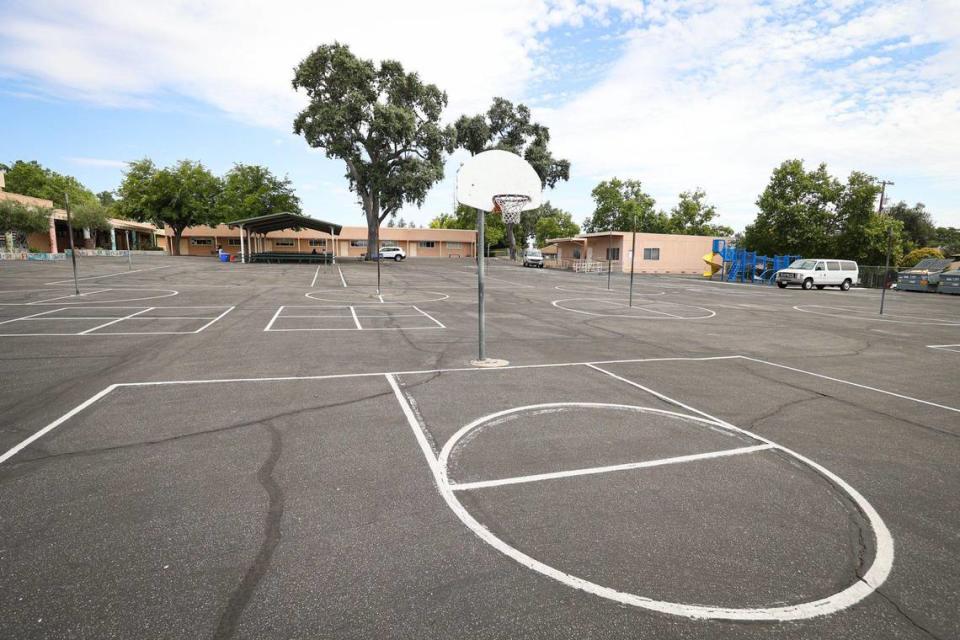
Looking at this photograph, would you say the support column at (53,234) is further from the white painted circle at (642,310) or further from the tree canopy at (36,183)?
the white painted circle at (642,310)

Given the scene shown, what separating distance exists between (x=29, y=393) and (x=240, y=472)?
4849 millimetres

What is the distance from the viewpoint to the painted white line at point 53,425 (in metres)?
4.84

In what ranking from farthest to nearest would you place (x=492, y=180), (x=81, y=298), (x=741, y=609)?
1. (x=81, y=298)
2. (x=492, y=180)
3. (x=741, y=609)

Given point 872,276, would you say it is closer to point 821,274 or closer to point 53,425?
point 821,274

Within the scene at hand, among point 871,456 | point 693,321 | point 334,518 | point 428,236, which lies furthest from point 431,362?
point 428,236

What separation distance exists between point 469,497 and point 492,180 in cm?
662

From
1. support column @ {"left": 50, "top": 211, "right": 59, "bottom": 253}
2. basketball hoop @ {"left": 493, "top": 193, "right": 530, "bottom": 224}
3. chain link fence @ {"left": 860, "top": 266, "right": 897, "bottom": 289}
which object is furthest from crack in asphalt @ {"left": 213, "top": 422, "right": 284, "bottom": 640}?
support column @ {"left": 50, "top": 211, "right": 59, "bottom": 253}

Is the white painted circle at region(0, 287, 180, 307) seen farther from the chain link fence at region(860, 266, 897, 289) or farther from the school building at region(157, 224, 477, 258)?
the chain link fence at region(860, 266, 897, 289)

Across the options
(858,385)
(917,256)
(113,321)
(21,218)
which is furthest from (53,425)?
(917,256)

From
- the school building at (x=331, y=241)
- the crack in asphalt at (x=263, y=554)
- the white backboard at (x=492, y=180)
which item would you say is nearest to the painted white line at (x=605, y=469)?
the crack in asphalt at (x=263, y=554)

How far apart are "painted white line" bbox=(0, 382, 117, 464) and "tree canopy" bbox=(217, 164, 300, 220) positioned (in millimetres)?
62767

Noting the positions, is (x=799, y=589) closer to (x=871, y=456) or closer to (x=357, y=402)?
(x=871, y=456)

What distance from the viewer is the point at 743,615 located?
111 inches

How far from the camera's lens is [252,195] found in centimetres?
6334
